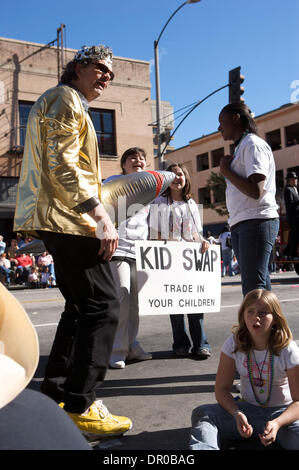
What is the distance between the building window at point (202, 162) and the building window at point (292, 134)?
950 centimetres

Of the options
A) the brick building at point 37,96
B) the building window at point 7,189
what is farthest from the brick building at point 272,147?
the building window at point 7,189

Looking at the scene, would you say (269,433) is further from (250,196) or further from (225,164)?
(225,164)

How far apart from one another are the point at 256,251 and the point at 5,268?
1286 cm

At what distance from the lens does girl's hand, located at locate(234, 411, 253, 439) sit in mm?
2184

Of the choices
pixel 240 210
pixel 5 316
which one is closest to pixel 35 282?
pixel 240 210

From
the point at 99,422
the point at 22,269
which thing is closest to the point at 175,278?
the point at 99,422

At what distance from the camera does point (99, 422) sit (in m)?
2.42

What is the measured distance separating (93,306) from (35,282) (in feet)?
43.2

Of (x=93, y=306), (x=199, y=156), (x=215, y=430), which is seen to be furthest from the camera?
(x=199, y=156)

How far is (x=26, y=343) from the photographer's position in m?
0.85

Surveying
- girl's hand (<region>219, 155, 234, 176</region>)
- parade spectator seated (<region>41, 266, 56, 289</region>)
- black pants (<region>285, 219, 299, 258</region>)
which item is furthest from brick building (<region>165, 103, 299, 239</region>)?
girl's hand (<region>219, 155, 234, 176</region>)

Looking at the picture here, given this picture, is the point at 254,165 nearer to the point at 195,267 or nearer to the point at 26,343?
the point at 195,267

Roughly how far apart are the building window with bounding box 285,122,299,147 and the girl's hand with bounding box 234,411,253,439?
3944 cm

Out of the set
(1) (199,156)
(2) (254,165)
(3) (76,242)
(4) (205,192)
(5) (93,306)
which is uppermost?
(1) (199,156)
